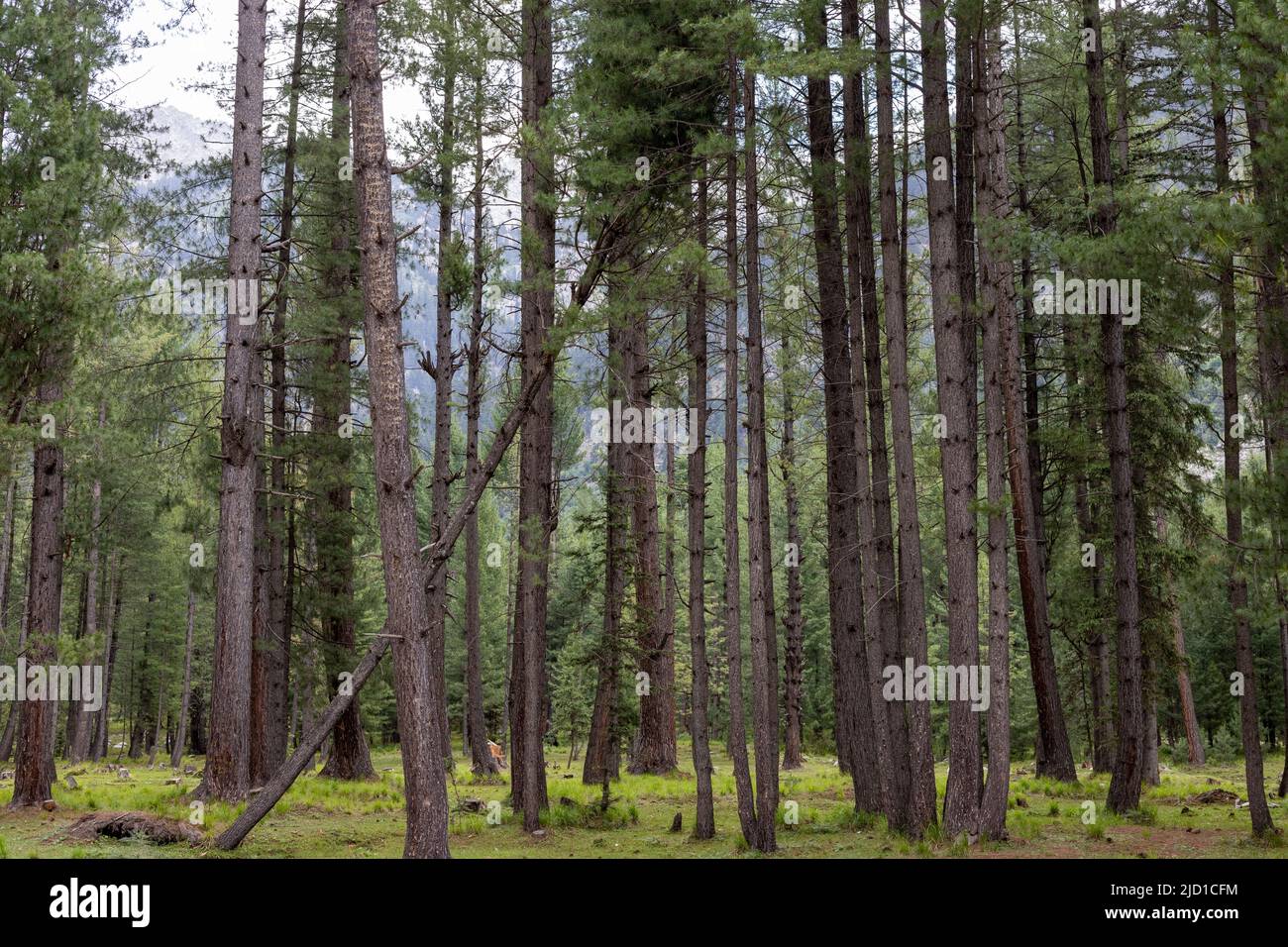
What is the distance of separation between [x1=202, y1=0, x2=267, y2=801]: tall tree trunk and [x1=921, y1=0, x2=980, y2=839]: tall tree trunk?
816cm

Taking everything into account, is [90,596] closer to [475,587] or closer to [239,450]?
[475,587]

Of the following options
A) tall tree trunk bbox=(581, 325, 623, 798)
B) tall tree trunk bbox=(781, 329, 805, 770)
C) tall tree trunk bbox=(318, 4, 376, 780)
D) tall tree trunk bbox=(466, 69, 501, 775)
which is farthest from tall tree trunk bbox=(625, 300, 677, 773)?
tall tree trunk bbox=(318, 4, 376, 780)

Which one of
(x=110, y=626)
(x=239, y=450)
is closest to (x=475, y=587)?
(x=239, y=450)

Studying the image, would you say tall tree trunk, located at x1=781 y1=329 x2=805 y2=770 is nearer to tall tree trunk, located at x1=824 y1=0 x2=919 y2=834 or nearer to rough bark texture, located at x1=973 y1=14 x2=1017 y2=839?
tall tree trunk, located at x1=824 y1=0 x2=919 y2=834

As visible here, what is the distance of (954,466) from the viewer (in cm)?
1115

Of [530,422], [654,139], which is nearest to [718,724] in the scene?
[530,422]

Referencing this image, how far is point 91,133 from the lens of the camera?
475 inches

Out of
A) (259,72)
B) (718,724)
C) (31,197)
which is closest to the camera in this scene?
(31,197)

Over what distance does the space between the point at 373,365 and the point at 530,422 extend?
5423 mm

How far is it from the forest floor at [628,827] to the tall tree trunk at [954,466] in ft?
2.53

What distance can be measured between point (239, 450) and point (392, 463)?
509 centimetres

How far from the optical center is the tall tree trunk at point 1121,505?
12953mm

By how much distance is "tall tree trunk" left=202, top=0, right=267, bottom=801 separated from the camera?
1248cm
